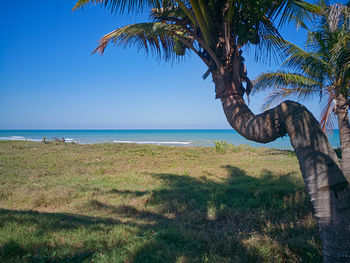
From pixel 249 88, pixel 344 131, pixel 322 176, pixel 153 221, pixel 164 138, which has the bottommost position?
pixel 164 138

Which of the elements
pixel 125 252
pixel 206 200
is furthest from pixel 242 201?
pixel 125 252

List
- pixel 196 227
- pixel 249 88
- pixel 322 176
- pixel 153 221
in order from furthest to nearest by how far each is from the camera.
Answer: pixel 153 221 < pixel 196 227 < pixel 249 88 < pixel 322 176

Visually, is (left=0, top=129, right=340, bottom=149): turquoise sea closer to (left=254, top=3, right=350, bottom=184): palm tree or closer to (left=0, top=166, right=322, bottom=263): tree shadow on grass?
(left=254, top=3, right=350, bottom=184): palm tree

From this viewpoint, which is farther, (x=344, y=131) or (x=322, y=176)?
(x=344, y=131)

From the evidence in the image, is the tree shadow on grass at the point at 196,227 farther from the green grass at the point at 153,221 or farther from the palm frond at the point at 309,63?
the palm frond at the point at 309,63

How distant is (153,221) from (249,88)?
3.03 meters

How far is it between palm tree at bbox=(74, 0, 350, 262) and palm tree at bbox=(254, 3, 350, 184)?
223 centimetres

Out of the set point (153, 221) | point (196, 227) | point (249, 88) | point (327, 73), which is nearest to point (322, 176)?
point (249, 88)

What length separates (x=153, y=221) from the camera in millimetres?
4133

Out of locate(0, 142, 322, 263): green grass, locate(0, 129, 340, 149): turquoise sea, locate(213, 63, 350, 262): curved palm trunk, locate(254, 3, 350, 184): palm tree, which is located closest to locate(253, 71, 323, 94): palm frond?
locate(254, 3, 350, 184): palm tree

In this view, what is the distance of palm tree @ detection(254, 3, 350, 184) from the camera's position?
4.52 meters

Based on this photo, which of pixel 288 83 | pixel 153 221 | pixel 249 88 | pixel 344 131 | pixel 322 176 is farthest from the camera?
pixel 288 83

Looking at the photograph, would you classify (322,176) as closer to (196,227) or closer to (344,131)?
(196,227)

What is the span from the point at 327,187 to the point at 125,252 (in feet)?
8.02
